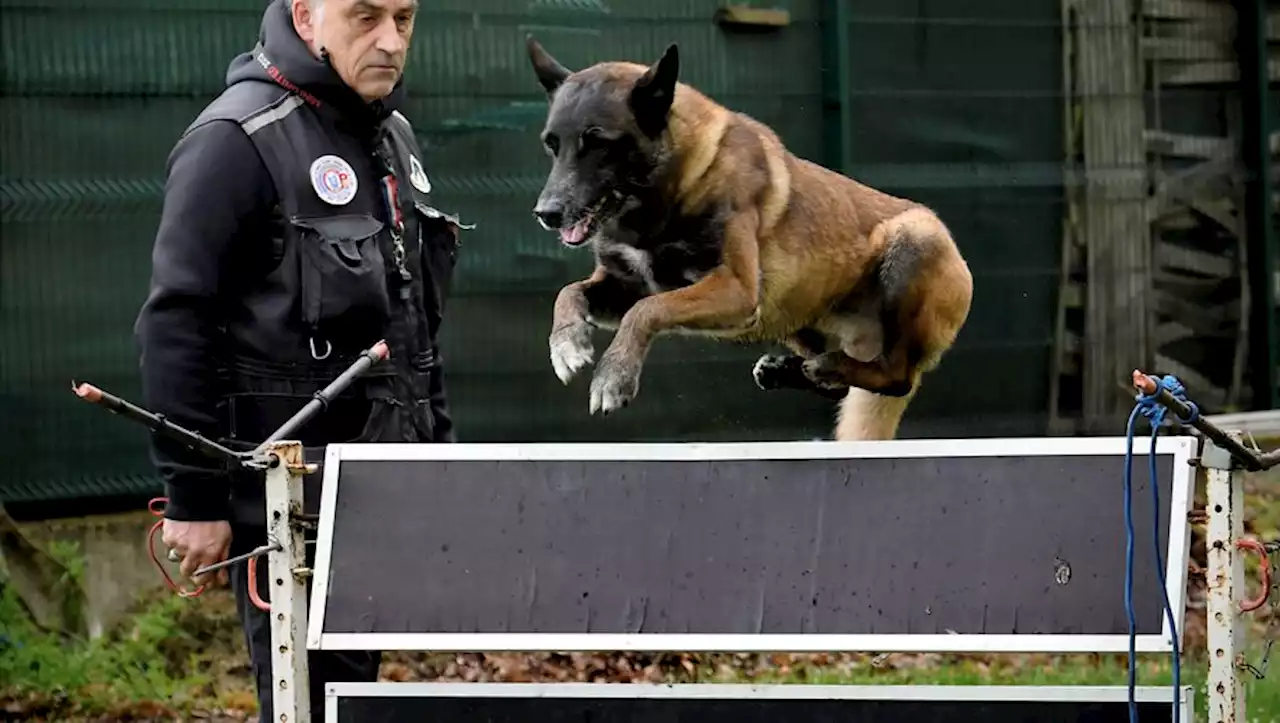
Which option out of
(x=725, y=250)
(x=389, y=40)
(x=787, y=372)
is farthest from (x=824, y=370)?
(x=389, y=40)

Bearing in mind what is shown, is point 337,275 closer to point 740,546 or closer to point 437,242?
point 437,242

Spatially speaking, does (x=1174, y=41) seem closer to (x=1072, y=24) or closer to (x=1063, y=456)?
(x=1072, y=24)

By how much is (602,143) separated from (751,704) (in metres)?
1.22

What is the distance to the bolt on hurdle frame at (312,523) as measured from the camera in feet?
9.33

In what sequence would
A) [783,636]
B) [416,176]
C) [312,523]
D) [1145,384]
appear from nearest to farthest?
[1145,384] < [783,636] < [312,523] < [416,176]

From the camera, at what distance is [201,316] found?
3568mm

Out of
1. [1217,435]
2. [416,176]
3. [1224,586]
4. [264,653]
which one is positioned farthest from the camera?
[416,176]

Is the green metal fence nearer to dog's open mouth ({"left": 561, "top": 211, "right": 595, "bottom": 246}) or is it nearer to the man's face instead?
the man's face

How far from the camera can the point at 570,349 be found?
3604mm

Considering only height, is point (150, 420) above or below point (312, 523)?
above

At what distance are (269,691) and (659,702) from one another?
969 millimetres

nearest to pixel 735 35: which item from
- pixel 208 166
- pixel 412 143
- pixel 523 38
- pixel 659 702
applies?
pixel 523 38

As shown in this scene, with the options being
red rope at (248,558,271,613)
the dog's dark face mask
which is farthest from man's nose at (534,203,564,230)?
red rope at (248,558,271,613)

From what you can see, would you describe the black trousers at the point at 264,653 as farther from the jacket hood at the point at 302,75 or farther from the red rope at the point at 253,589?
the jacket hood at the point at 302,75
